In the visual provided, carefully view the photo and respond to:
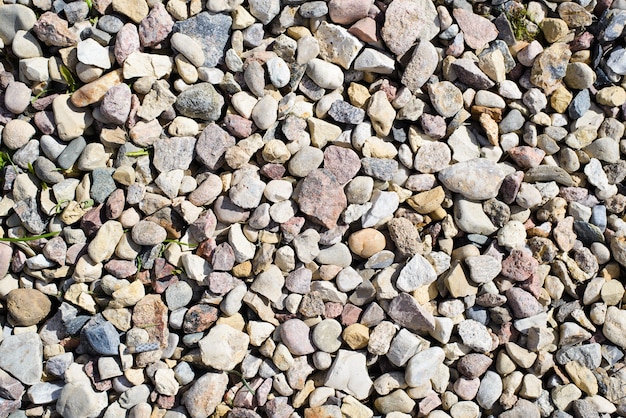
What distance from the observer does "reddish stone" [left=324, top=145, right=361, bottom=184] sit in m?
1.75

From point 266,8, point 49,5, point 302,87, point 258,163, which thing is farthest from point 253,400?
point 49,5

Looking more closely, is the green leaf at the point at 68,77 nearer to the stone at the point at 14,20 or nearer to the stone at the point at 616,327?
the stone at the point at 14,20

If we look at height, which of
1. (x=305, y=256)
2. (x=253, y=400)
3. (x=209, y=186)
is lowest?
(x=253, y=400)

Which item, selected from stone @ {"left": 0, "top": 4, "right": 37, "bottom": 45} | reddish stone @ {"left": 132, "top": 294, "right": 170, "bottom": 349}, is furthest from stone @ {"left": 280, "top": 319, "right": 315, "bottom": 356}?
stone @ {"left": 0, "top": 4, "right": 37, "bottom": 45}

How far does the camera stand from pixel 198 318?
1688 mm

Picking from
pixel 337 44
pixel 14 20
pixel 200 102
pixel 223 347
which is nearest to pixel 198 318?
pixel 223 347

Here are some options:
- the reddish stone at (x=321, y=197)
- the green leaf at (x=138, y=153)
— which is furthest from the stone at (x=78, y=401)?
the reddish stone at (x=321, y=197)

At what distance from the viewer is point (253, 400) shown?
1.68m

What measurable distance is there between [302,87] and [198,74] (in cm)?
31

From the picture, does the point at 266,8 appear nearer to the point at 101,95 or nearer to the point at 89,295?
the point at 101,95

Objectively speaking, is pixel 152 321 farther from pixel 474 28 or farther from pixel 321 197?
pixel 474 28

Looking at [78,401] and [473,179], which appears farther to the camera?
[473,179]

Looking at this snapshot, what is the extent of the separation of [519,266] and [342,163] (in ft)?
1.93

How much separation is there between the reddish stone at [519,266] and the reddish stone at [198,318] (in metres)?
0.84
